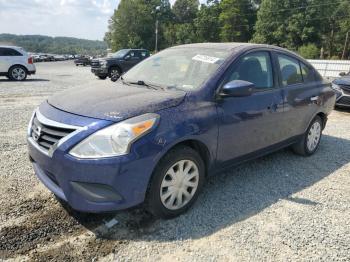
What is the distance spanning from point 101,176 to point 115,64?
49.3ft

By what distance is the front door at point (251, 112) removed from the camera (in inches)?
140

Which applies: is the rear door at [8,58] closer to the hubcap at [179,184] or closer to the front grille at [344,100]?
the front grille at [344,100]

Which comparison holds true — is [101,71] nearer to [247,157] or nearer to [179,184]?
[247,157]

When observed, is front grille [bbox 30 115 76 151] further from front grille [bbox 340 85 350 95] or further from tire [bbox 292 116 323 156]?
front grille [bbox 340 85 350 95]

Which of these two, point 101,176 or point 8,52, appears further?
point 8,52

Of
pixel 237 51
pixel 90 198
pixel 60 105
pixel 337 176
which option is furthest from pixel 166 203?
pixel 337 176

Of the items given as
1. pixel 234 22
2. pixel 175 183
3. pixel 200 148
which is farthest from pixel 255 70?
pixel 234 22

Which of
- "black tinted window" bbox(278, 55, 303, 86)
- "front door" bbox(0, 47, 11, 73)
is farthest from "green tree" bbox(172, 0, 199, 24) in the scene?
"black tinted window" bbox(278, 55, 303, 86)

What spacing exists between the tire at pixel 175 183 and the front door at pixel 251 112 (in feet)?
1.24

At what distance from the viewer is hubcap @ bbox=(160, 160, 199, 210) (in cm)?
311

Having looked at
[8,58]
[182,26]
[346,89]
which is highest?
[182,26]

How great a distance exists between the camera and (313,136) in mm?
5301

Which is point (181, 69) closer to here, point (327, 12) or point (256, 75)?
point (256, 75)

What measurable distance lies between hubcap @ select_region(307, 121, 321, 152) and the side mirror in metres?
2.22
